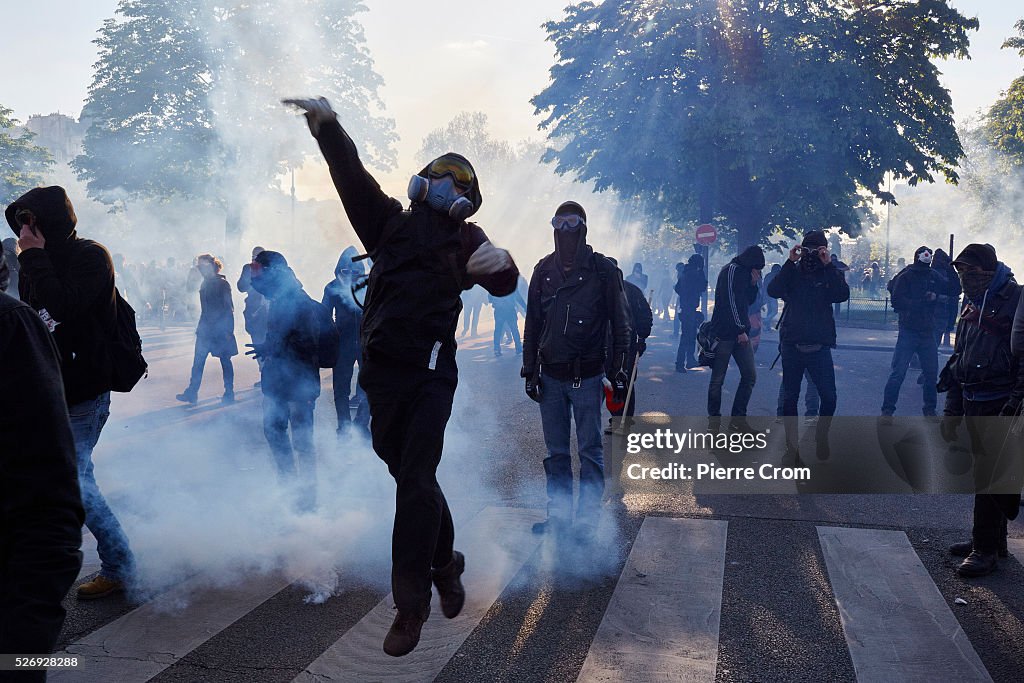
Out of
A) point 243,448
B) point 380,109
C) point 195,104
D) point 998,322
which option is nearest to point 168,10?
point 195,104

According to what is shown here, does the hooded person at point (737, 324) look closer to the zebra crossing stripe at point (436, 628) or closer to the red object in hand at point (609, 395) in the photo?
the red object in hand at point (609, 395)

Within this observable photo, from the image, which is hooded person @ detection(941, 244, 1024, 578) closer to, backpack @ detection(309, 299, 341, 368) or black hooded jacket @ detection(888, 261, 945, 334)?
backpack @ detection(309, 299, 341, 368)

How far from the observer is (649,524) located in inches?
212

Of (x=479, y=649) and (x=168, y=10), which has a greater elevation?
(x=168, y=10)

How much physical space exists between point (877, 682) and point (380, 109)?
22026 mm

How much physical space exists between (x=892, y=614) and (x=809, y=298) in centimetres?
387

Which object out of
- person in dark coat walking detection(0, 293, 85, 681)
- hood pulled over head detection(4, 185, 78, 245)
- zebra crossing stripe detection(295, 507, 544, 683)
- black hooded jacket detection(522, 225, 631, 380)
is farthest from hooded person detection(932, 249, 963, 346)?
person in dark coat walking detection(0, 293, 85, 681)

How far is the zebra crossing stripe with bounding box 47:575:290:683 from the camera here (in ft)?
11.0

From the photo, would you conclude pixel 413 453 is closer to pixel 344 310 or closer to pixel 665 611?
pixel 665 611

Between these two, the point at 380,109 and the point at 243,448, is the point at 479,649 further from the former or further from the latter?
the point at 380,109

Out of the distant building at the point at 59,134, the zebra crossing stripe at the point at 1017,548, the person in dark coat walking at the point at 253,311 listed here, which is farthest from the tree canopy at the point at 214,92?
the distant building at the point at 59,134

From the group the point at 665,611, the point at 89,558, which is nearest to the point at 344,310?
the point at 89,558

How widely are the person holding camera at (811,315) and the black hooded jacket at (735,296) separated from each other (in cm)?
55

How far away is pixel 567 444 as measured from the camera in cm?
518
